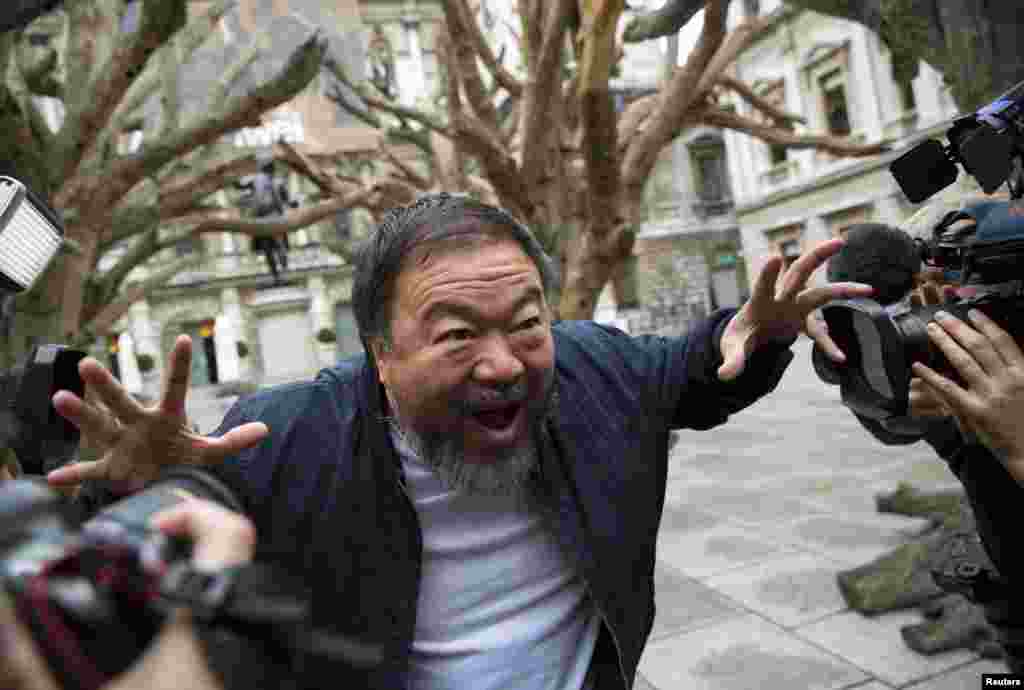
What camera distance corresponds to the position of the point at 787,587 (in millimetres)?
3586

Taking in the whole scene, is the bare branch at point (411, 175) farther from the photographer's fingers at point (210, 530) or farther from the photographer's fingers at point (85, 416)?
the photographer's fingers at point (210, 530)

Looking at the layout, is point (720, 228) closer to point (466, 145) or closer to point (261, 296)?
point (261, 296)

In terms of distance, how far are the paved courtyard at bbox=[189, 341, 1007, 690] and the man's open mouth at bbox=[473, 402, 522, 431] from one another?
1804 millimetres

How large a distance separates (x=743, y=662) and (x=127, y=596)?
2.99 metres

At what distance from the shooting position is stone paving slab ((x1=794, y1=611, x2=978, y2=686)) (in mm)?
2676

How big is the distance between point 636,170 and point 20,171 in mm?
3286

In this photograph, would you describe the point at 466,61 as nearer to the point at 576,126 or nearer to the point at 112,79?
the point at 576,126

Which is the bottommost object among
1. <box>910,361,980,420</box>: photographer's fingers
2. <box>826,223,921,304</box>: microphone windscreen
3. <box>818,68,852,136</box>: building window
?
<box>910,361,980,420</box>: photographer's fingers

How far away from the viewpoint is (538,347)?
150 centimetres

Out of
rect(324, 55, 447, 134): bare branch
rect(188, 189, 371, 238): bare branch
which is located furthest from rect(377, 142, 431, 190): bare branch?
rect(188, 189, 371, 238): bare branch

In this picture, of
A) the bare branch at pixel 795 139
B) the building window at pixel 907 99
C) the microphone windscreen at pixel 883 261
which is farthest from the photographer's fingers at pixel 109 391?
the building window at pixel 907 99

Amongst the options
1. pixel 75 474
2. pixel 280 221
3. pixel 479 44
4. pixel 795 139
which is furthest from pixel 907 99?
pixel 75 474

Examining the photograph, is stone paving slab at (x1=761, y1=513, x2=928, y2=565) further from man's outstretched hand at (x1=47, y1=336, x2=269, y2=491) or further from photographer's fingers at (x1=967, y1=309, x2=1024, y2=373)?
man's outstretched hand at (x1=47, y1=336, x2=269, y2=491)

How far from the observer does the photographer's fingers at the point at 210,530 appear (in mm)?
441
